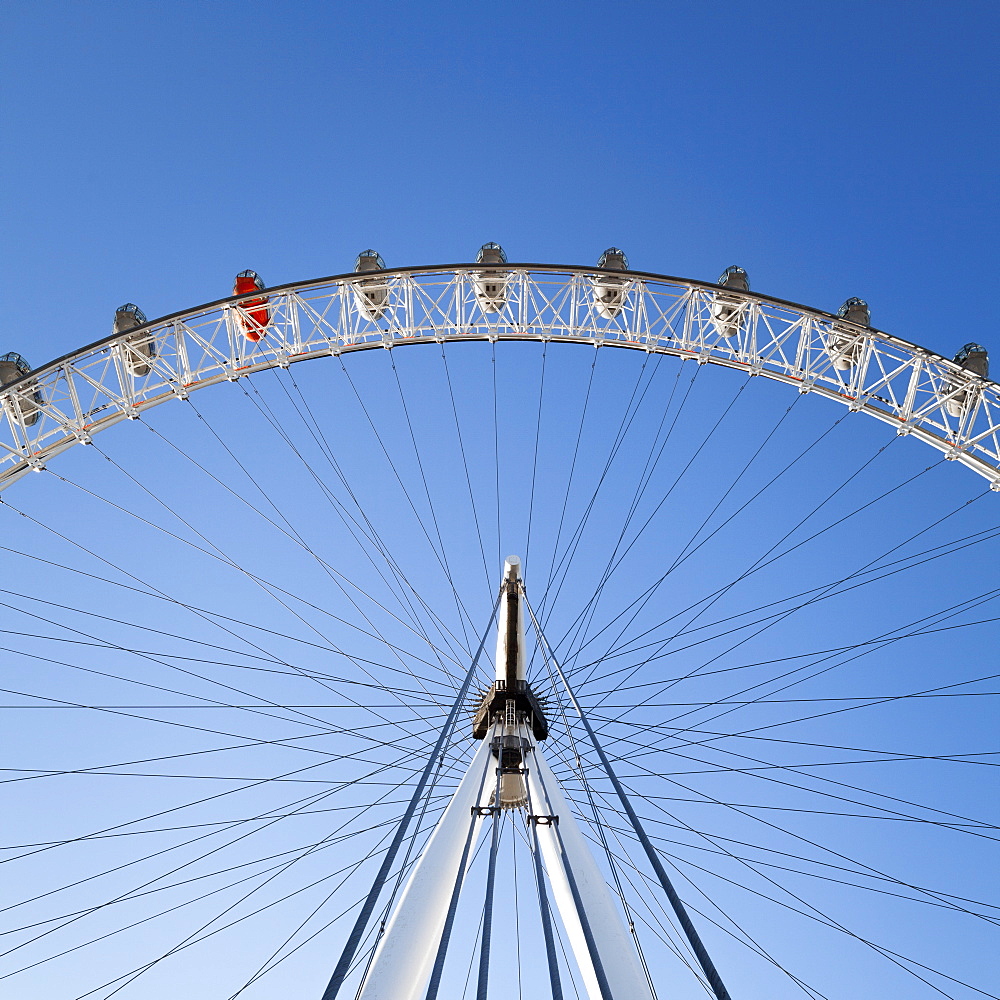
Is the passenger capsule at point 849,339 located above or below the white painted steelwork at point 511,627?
above

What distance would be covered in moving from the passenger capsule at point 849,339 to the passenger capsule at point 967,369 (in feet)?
7.07

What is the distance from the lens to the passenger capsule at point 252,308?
63.2ft

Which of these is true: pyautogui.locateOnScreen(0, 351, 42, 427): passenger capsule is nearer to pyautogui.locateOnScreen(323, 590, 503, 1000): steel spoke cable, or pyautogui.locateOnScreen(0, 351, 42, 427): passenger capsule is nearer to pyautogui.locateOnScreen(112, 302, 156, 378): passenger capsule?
pyautogui.locateOnScreen(112, 302, 156, 378): passenger capsule

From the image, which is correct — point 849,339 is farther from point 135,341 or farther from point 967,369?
point 135,341

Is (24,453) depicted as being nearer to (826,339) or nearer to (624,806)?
(624,806)

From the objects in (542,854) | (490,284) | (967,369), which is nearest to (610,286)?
(490,284)

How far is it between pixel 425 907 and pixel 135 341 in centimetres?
1403

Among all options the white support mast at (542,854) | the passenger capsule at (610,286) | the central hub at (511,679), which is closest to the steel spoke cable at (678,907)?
the white support mast at (542,854)

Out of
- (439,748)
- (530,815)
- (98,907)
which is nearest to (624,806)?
(439,748)

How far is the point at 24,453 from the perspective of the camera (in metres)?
17.3

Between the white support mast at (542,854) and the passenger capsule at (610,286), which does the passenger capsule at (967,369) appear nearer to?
the passenger capsule at (610,286)

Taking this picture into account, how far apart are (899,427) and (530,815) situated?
13.0 metres

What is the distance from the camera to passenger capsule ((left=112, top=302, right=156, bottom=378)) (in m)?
18.5

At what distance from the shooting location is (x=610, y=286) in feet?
66.6
